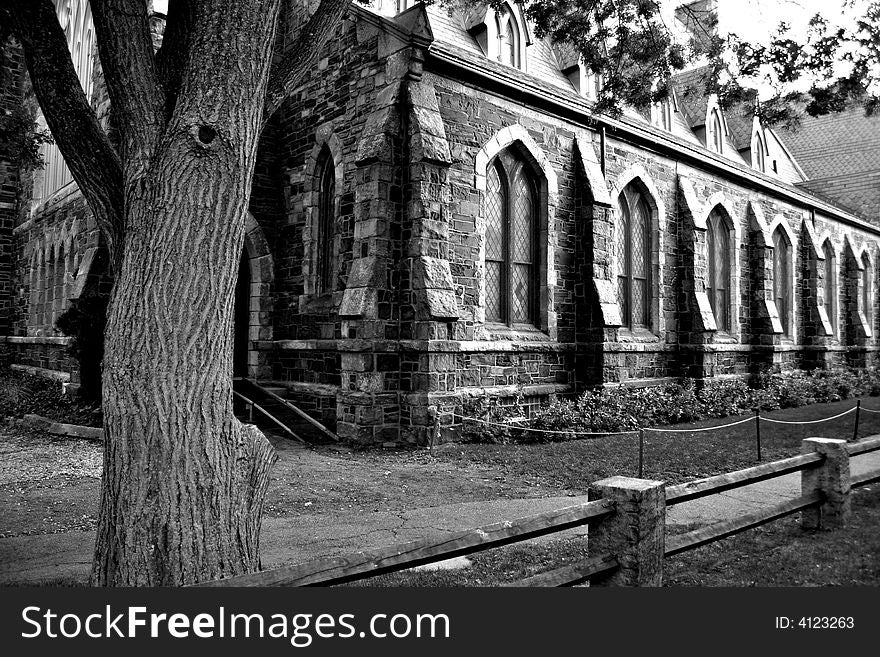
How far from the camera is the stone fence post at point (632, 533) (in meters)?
4.21

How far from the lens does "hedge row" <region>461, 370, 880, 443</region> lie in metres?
12.4

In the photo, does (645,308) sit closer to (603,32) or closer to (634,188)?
(634,188)

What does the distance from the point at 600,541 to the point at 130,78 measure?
399 centimetres

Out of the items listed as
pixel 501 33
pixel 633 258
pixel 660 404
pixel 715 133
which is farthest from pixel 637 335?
pixel 715 133

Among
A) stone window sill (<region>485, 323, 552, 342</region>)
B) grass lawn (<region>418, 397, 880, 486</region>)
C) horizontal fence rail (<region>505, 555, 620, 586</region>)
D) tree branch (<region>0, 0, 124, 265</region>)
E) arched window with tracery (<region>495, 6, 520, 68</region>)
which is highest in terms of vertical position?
arched window with tracery (<region>495, 6, 520, 68</region>)

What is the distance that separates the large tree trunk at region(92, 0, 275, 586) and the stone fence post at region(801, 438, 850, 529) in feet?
17.1

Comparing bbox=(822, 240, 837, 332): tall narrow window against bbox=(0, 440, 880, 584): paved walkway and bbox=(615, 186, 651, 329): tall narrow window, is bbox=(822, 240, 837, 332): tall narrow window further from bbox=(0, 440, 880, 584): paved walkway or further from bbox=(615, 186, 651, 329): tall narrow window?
bbox=(0, 440, 880, 584): paved walkway

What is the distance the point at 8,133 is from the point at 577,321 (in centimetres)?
1042

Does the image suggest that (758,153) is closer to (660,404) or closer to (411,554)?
(660,404)

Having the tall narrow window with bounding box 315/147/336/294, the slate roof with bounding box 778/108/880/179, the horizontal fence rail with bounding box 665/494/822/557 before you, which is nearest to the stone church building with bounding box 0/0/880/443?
the tall narrow window with bounding box 315/147/336/294

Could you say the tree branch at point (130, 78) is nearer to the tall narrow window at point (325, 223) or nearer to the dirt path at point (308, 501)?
the dirt path at point (308, 501)

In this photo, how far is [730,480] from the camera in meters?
5.53

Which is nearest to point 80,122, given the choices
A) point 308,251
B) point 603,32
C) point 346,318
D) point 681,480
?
point 603,32

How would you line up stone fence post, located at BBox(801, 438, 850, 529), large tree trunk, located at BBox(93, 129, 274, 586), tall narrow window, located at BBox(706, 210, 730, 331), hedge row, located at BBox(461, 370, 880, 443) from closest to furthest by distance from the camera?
large tree trunk, located at BBox(93, 129, 274, 586)
stone fence post, located at BBox(801, 438, 850, 529)
hedge row, located at BBox(461, 370, 880, 443)
tall narrow window, located at BBox(706, 210, 730, 331)
